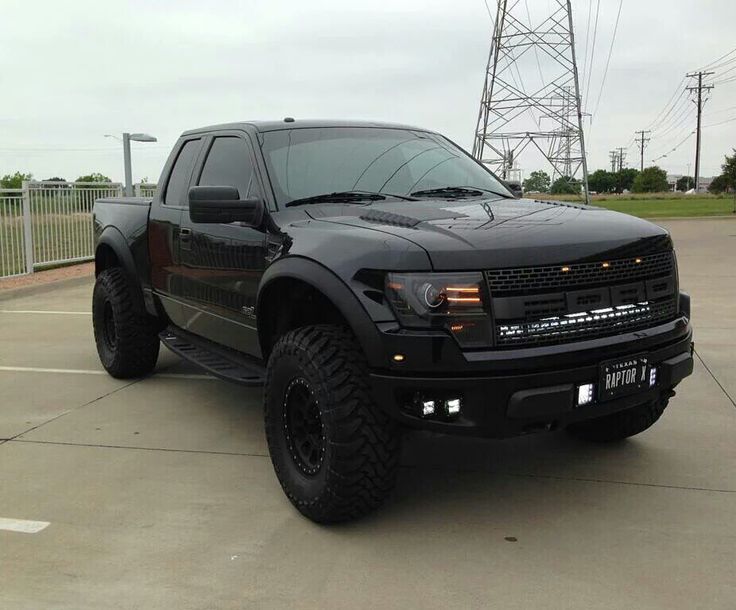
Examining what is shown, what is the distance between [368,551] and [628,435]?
1.88 metres

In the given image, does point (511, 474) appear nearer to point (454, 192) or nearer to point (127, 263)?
point (454, 192)

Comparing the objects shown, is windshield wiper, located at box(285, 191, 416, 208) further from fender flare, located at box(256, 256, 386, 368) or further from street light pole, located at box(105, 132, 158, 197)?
street light pole, located at box(105, 132, 158, 197)

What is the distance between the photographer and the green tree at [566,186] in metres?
32.7

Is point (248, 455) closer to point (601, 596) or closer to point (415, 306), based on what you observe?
point (415, 306)

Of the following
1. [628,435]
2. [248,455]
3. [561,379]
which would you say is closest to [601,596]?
[561,379]

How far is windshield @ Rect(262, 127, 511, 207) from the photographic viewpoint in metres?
4.18

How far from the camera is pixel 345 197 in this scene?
13.5ft

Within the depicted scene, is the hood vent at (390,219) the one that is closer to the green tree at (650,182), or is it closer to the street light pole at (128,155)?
the street light pole at (128,155)

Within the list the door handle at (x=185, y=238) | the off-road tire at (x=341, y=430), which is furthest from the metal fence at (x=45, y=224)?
the off-road tire at (x=341, y=430)

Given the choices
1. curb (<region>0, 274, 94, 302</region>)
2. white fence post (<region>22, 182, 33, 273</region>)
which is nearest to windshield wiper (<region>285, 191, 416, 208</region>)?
curb (<region>0, 274, 94, 302</region>)

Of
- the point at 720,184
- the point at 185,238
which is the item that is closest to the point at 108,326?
the point at 185,238

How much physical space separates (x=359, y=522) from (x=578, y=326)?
4.31 ft

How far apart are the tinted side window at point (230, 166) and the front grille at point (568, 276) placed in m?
1.78

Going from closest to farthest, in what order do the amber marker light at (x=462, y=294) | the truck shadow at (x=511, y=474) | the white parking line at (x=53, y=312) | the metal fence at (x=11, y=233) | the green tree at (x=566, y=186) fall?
1. the amber marker light at (x=462, y=294)
2. the truck shadow at (x=511, y=474)
3. the white parking line at (x=53, y=312)
4. the metal fence at (x=11, y=233)
5. the green tree at (x=566, y=186)
